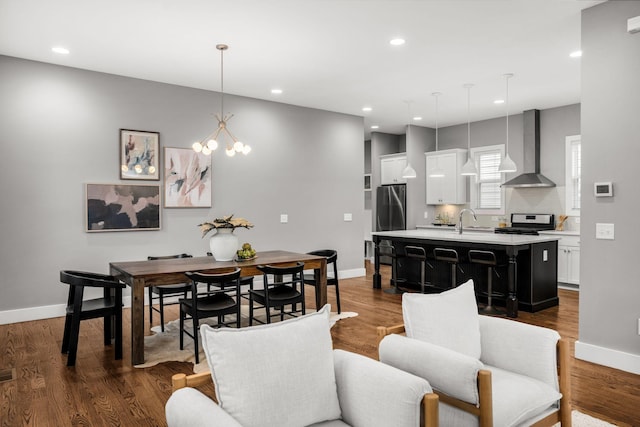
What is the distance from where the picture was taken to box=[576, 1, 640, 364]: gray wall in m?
3.42

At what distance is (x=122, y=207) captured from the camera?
18.0ft

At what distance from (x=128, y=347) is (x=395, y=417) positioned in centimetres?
328

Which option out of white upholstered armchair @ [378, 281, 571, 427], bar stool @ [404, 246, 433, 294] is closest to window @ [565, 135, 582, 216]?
bar stool @ [404, 246, 433, 294]

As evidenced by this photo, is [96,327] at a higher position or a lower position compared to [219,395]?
lower

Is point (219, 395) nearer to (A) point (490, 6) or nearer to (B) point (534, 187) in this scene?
(A) point (490, 6)

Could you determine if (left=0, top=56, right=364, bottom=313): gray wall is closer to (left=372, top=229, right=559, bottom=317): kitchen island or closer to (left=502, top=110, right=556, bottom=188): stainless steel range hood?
(left=372, top=229, right=559, bottom=317): kitchen island

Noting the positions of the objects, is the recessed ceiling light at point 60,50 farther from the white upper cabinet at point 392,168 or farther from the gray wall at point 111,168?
the white upper cabinet at point 392,168

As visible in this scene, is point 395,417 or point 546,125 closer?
point 395,417

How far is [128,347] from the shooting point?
4090 mm

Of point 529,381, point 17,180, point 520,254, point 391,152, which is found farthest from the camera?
point 391,152

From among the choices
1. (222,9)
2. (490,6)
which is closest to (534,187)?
(490,6)

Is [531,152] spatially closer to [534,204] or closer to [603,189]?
[534,204]

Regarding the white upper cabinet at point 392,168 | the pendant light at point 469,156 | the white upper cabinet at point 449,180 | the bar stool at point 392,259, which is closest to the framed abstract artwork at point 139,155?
the bar stool at point 392,259

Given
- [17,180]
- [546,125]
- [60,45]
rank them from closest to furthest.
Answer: [60,45]
[17,180]
[546,125]
